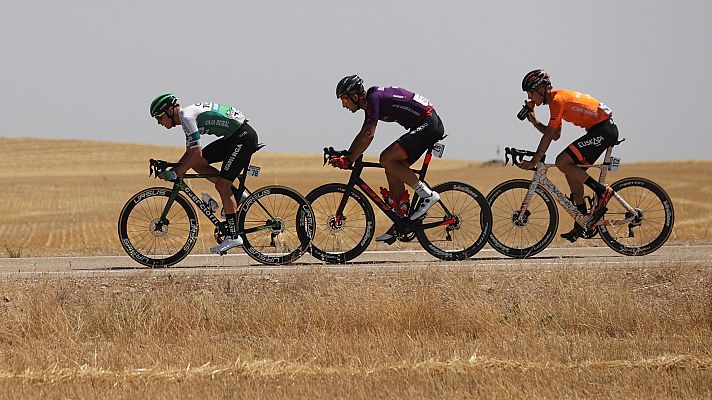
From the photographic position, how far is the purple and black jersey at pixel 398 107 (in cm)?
1180

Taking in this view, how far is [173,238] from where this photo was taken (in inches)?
477

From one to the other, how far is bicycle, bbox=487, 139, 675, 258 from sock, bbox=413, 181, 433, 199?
0.95 m

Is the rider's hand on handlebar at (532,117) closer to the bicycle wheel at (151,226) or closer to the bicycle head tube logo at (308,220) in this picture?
the bicycle head tube logo at (308,220)

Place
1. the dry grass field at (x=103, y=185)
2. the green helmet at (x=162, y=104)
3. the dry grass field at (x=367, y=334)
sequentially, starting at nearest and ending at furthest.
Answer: the dry grass field at (x=367, y=334) → the green helmet at (x=162, y=104) → the dry grass field at (x=103, y=185)

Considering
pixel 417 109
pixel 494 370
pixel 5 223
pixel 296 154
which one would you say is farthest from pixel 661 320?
pixel 296 154

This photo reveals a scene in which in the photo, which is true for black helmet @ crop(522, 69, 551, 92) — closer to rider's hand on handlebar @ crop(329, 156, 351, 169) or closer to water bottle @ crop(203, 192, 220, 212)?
rider's hand on handlebar @ crop(329, 156, 351, 169)

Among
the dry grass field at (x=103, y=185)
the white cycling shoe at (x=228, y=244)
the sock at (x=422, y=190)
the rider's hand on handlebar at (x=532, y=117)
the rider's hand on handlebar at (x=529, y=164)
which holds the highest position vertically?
the rider's hand on handlebar at (x=532, y=117)

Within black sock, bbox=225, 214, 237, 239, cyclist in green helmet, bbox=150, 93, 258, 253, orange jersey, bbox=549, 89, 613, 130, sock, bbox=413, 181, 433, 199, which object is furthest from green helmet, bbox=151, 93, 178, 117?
A: orange jersey, bbox=549, 89, 613, 130

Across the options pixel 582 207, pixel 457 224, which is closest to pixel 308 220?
pixel 457 224

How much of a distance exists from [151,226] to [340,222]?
2.01 meters

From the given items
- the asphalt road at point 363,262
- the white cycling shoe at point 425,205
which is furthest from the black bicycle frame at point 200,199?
the white cycling shoe at point 425,205

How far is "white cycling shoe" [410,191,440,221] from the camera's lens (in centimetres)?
1203

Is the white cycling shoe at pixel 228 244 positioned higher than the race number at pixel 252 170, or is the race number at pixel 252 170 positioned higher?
the race number at pixel 252 170

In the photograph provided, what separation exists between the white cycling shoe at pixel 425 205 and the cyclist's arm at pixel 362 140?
87 centimetres
